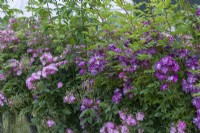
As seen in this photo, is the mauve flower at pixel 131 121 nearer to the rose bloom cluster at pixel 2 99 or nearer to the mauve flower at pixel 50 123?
the mauve flower at pixel 50 123

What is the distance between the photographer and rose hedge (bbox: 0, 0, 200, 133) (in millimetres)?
2277

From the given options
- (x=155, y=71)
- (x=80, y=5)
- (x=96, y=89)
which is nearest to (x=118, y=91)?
(x=96, y=89)

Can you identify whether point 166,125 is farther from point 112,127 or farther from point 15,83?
point 15,83

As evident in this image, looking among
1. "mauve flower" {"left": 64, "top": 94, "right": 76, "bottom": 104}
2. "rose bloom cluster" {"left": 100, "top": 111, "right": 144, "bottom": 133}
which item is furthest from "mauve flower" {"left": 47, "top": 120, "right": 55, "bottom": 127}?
"rose bloom cluster" {"left": 100, "top": 111, "right": 144, "bottom": 133}

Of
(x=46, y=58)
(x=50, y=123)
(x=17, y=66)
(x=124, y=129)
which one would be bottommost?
(x=50, y=123)

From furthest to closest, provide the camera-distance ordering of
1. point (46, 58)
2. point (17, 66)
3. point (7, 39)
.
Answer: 1. point (7, 39)
2. point (17, 66)
3. point (46, 58)

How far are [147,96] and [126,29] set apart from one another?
444 millimetres

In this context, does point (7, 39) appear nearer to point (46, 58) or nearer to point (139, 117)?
point (46, 58)

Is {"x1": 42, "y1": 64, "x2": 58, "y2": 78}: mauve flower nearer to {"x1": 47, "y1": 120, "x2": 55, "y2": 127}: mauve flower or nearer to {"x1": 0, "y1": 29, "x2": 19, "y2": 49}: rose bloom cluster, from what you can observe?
{"x1": 47, "y1": 120, "x2": 55, "y2": 127}: mauve flower

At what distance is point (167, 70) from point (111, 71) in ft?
1.63

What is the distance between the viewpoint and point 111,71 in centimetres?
262

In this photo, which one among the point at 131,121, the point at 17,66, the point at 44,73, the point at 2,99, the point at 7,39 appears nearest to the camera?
the point at 131,121

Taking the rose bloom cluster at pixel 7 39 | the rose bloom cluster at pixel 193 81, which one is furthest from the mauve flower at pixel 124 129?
the rose bloom cluster at pixel 7 39

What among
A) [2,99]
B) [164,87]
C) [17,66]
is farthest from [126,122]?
[2,99]
